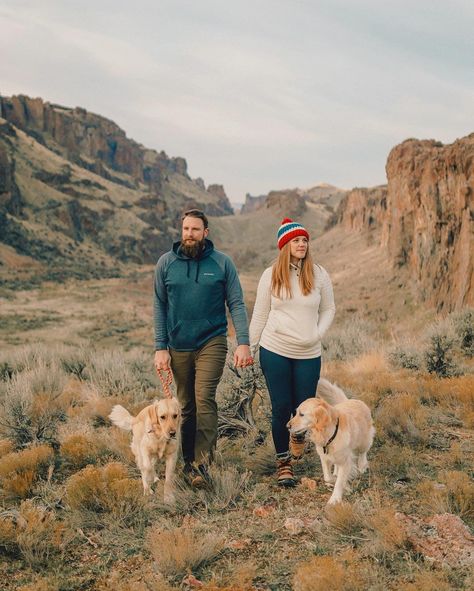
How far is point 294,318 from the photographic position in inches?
167

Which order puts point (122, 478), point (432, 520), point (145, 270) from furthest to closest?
point (145, 270), point (122, 478), point (432, 520)

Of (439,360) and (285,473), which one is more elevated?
(439,360)

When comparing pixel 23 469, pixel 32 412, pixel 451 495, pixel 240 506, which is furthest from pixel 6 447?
pixel 451 495

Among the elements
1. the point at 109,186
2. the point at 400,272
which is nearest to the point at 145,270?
the point at 109,186

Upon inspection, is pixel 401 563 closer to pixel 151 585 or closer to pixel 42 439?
pixel 151 585

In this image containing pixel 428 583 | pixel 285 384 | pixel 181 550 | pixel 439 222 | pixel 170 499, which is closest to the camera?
pixel 428 583

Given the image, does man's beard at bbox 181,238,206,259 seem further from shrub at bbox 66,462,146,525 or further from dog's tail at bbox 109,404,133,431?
shrub at bbox 66,462,146,525

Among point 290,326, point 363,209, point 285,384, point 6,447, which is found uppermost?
point 363,209

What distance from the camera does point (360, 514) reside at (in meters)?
3.45

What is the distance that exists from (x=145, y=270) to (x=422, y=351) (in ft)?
218

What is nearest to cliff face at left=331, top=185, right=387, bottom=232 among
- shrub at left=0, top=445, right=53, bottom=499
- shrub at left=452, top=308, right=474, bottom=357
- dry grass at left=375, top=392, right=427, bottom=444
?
shrub at left=452, top=308, right=474, bottom=357

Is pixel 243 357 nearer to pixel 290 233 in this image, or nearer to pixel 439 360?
pixel 290 233

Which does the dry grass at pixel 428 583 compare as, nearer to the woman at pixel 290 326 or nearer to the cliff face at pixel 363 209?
the woman at pixel 290 326

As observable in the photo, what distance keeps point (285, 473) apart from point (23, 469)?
232cm
